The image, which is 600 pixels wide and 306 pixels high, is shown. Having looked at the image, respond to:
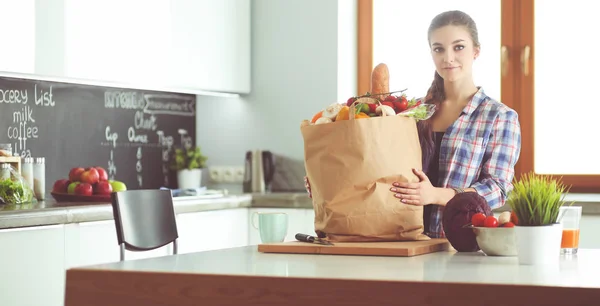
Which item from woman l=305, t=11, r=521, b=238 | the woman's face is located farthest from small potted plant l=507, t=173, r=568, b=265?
the woman's face

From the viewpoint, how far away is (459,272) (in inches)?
57.3

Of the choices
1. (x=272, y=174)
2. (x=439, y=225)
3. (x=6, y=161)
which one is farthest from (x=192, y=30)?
(x=439, y=225)

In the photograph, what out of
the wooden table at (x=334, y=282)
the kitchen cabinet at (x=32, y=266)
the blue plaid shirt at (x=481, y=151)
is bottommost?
the kitchen cabinet at (x=32, y=266)

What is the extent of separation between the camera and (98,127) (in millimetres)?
3898

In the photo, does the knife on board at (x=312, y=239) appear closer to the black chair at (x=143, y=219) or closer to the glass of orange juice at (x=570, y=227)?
the glass of orange juice at (x=570, y=227)

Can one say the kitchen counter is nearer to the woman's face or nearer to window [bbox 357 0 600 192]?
window [bbox 357 0 600 192]

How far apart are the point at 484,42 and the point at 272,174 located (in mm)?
1194

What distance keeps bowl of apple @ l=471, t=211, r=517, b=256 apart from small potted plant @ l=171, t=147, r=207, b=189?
265 centimetres

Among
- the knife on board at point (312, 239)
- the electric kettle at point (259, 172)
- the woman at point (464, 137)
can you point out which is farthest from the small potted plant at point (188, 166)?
the knife on board at point (312, 239)

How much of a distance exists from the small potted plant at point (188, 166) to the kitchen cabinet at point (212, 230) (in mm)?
465

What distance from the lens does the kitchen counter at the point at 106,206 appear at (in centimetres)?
274

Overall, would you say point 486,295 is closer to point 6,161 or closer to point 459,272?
point 459,272

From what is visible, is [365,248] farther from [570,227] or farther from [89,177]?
[89,177]

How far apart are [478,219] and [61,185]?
2.07m
